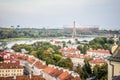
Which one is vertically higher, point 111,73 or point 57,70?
point 111,73

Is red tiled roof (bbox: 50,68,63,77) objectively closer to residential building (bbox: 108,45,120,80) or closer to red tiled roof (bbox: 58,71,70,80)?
red tiled roof (bbox: 58,71,70,80)

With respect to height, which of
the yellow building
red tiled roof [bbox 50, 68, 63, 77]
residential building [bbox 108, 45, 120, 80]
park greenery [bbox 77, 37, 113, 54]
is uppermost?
residential building [bbox 108, 45, 120, 80]

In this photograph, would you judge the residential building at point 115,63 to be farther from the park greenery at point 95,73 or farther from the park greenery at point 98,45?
the park greenery at point 98,45

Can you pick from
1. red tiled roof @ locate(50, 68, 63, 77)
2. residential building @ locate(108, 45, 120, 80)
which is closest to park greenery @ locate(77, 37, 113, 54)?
red tiled roof @ locate(50, 68, 63, 77)

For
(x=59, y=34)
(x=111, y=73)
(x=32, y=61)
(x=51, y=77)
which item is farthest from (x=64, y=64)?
(x=59, y=34)

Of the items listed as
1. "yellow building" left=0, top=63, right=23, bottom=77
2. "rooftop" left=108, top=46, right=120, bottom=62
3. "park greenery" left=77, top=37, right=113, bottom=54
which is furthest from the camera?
"park greenery" left=77, top=37, right=113, bottom=54

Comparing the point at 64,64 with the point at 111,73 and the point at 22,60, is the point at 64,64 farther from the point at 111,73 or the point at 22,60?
the point at 111,73

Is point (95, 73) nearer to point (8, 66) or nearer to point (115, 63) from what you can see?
point (8, 66)

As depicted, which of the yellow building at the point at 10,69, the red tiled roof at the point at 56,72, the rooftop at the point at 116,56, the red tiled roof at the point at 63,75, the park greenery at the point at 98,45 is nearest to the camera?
the rooftop at the point at 116,56

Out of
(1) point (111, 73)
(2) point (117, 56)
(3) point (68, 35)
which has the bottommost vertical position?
(3) point (68, 35)

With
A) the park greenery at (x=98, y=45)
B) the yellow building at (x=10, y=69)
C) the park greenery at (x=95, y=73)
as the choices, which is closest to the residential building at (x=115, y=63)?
the park greenery at (x=95, y=73)

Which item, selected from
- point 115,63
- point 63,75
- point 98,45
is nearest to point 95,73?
point 63,75
